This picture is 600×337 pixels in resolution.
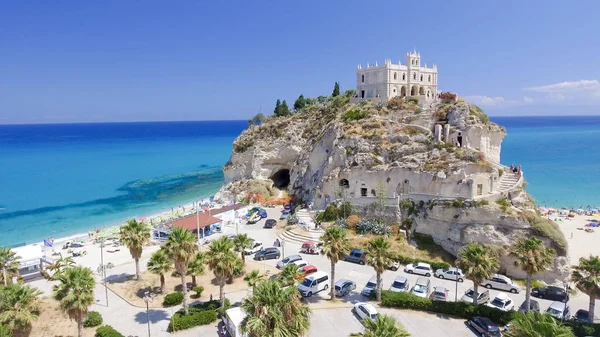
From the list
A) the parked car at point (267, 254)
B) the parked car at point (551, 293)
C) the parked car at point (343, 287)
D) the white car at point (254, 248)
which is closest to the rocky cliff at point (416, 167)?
the parked car at point (551, 293)

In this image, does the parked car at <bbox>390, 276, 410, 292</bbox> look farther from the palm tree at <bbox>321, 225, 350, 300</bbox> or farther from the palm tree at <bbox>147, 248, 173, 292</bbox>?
the palm tree at <bbox>147, 248, 173, 292</bbox>

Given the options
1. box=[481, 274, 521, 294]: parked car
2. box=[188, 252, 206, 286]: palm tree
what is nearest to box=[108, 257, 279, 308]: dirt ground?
box=[188, 252, 206, 286]: palm tree

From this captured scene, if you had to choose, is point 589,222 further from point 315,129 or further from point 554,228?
point 315,129

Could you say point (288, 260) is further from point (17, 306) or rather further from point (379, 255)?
point (17, 306)

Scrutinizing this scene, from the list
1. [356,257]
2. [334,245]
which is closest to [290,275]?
[334,245]

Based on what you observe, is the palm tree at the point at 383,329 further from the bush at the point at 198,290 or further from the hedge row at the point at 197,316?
the bush at the point at 198,290
